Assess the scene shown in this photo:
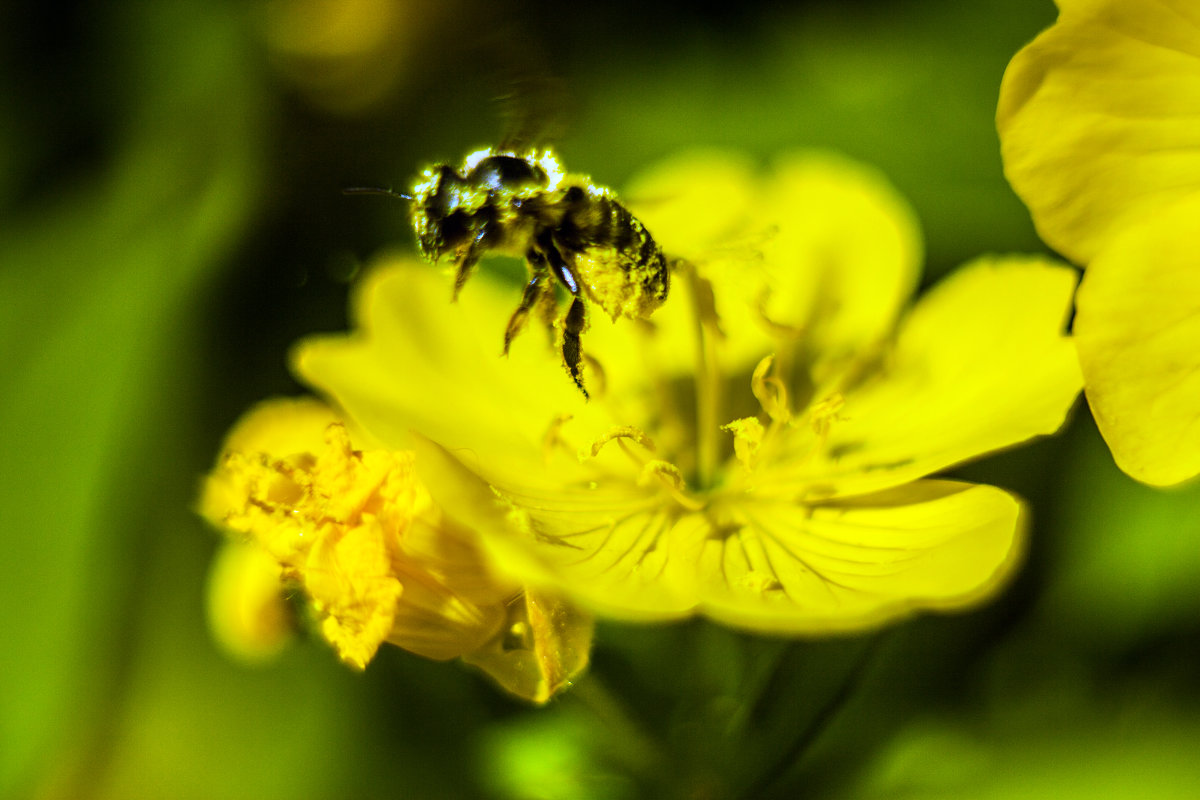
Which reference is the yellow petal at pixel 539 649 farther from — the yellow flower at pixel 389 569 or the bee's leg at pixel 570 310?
the bee's leg at pixel 570 310

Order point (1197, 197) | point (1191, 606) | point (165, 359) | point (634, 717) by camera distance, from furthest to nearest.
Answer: point (165, 359) < point (1191, 606) < point (634, 717) < point (1197, 197)

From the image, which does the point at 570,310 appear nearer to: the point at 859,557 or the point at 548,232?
the point at 548,232

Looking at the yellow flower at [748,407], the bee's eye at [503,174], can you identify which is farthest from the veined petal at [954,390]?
the bee's eye at [503,174]

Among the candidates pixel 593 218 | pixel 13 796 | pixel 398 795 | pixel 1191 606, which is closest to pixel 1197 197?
pixel 593 218

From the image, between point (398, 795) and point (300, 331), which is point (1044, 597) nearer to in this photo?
point (398, 795)

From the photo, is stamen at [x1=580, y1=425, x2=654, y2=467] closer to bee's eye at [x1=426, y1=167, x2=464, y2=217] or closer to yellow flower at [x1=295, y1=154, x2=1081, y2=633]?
yellow flower at [x1=295, y1=154, x2=1081, y2=633]
